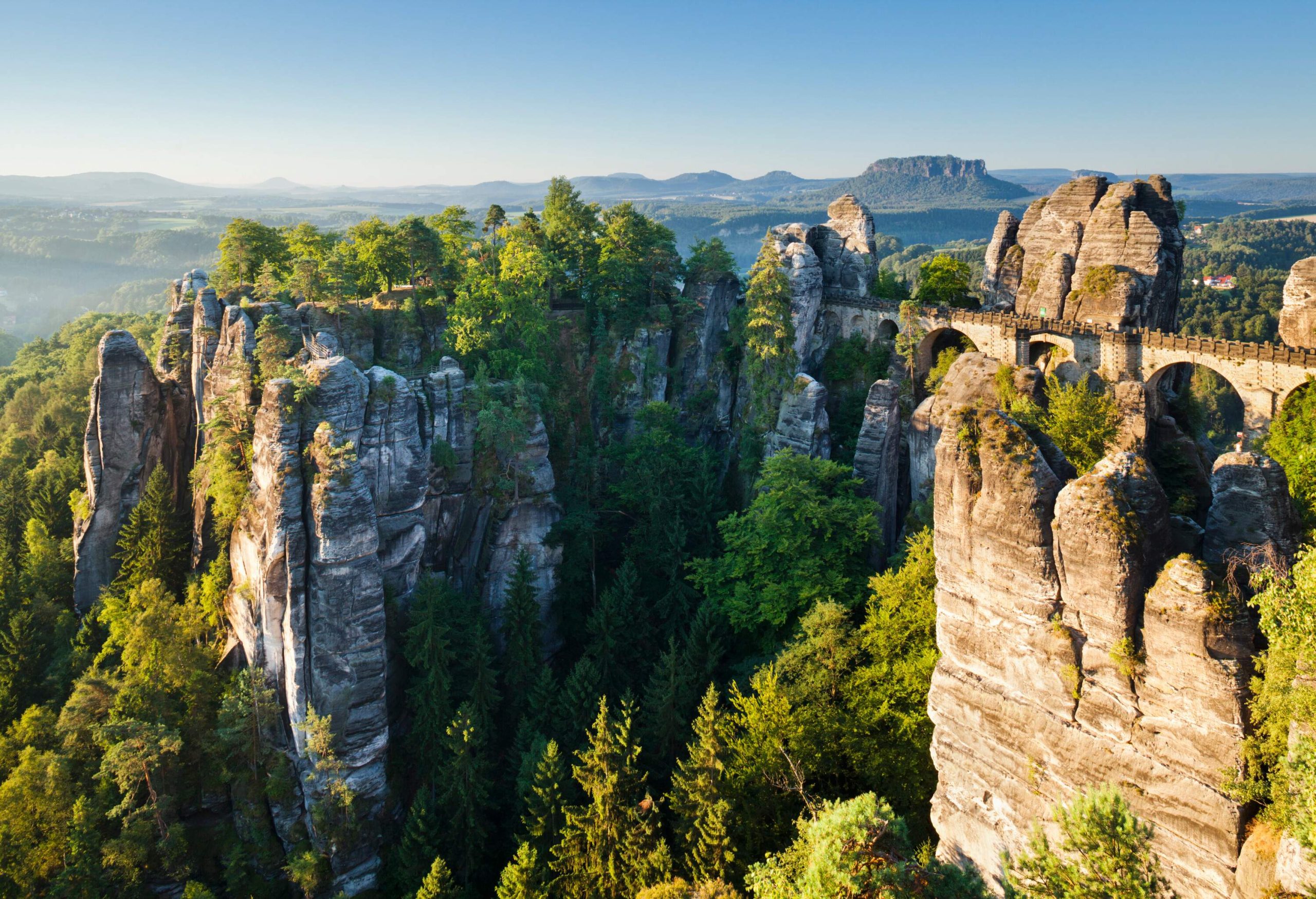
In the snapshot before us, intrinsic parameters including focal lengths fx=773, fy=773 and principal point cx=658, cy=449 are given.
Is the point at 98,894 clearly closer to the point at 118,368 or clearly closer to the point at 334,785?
the point at 334,785

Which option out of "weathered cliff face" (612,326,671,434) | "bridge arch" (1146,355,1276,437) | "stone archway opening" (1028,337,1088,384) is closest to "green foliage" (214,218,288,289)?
"weathered cliff face" (612,326,671,434)

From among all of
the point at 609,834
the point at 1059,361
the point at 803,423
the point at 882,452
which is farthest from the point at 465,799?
the point at 1059,361

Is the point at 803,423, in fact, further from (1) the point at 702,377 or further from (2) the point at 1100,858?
(2) the point at 1100,858

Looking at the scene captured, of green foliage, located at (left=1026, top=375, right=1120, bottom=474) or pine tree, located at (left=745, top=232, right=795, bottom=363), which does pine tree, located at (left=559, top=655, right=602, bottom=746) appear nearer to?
green foliage, located at (left=1026, top=375, right=1120, bottom=474)

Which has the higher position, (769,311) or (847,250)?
(847,250)

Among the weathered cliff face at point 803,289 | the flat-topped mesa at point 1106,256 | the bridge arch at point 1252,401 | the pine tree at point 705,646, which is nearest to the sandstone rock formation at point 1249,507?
the pine tree at point 705,646
